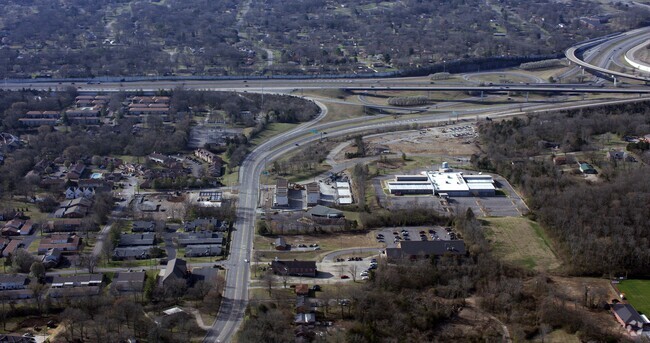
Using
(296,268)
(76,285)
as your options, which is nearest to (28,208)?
(76,285)

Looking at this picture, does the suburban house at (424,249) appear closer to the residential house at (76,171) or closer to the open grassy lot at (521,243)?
the open grassy lot at (521,243)

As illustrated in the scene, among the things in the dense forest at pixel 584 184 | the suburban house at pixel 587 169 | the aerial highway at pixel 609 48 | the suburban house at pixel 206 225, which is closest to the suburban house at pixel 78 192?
the suburban house at pixel 206 225

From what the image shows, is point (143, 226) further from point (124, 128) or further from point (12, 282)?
point (124, 128)

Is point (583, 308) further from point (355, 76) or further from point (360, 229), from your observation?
point (355, 76)

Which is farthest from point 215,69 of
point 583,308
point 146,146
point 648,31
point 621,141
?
point 648,31

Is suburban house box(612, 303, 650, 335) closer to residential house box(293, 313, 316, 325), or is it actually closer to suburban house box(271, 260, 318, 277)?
residential house box(293, 313, 316, 325)

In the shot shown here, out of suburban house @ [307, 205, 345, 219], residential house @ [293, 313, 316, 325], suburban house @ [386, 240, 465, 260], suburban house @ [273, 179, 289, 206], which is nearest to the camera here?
residential house @ [293, 313, 316, 325]

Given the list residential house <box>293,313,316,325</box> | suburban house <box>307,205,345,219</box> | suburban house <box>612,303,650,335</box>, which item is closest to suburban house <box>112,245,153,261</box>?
suburban house <box>307,205,345,219</box>
